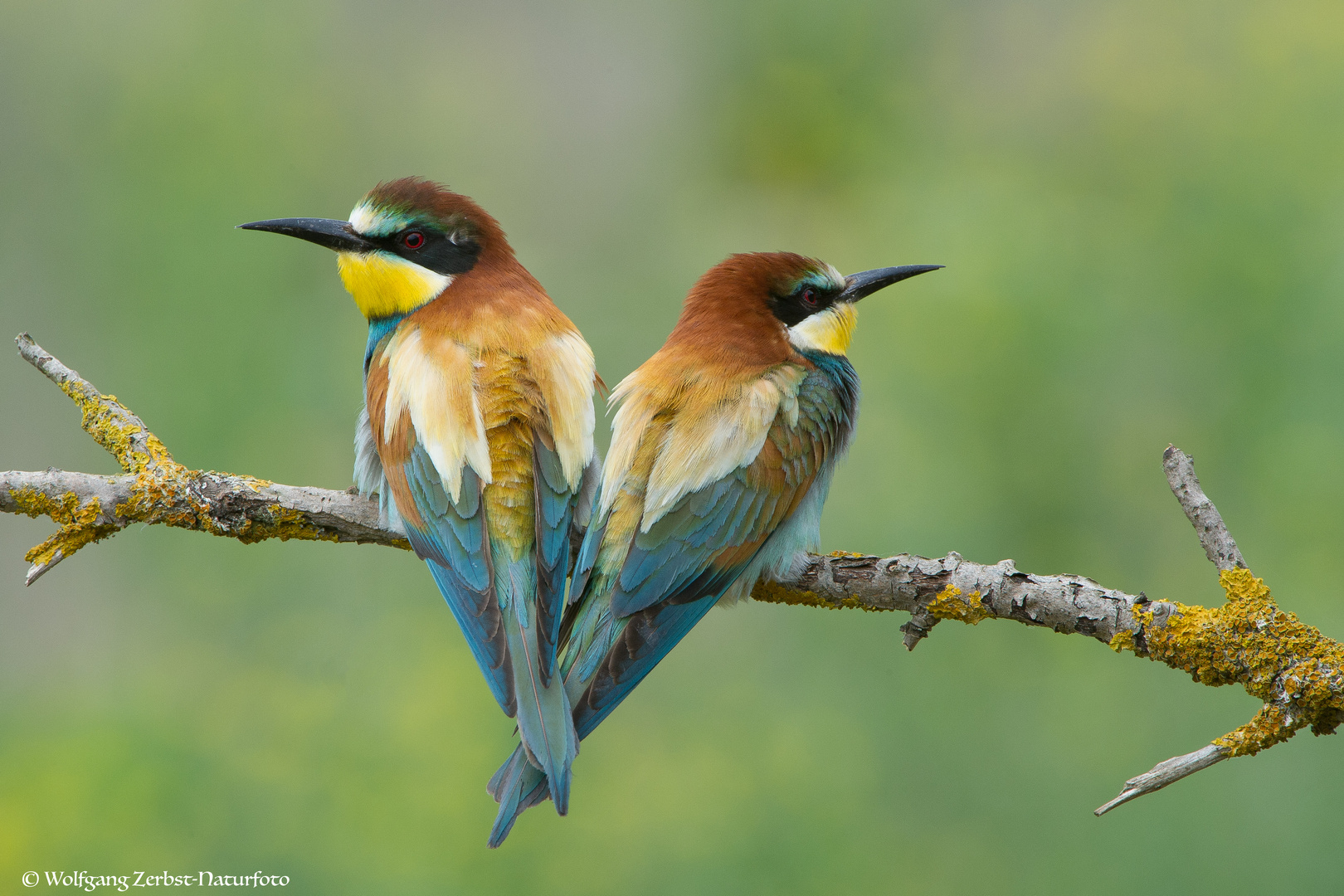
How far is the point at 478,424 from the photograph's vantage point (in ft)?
5.42

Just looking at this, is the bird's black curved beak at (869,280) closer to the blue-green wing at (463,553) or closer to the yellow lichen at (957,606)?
the yellow lichen at (957,606)

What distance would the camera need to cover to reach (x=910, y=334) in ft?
11.1

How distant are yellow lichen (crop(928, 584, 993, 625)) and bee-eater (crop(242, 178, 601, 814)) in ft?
1.72

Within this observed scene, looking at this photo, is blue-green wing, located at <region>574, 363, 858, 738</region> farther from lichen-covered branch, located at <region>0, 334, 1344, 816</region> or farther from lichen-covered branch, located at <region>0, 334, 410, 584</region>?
lichen-covered branch, located at <region>0, 334, 410, 584</region>

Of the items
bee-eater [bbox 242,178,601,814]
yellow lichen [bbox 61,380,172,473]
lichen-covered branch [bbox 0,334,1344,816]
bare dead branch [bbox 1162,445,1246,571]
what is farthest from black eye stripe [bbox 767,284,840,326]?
yellow lichen [bbox 61,380,172,473]

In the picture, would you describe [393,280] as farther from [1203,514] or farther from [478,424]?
[1203,514]

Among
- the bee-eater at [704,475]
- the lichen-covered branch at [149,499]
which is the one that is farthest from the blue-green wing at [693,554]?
the lichen-covered branch at [149,499]

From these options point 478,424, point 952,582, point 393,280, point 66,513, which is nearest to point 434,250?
point 393,280

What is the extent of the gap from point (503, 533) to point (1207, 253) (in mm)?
2680

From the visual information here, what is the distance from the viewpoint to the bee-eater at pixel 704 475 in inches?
62.8

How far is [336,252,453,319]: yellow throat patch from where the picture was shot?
1.88 m

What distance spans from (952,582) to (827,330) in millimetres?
617

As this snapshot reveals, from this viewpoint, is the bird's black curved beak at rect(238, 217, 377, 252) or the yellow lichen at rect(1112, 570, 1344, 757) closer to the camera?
the yellow lichen at rect(1112, 570, 1344, 757)

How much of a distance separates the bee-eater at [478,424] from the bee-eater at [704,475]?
0.06 metres
